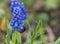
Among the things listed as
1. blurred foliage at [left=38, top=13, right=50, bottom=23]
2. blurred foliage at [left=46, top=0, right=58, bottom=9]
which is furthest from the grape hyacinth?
blurred foliage at [left=46, top=0, right=58, bottom=9]

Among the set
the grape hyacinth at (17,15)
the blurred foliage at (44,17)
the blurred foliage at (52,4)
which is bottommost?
the blurred foliage at (44,17)

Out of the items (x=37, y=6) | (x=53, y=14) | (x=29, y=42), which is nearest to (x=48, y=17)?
(x=53, y=14)

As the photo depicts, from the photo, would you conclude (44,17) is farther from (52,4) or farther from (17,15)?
(17,15)

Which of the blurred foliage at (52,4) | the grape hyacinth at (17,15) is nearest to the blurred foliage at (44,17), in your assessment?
the blurred foliage at (52,4)

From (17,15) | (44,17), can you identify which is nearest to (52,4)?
(44,17)

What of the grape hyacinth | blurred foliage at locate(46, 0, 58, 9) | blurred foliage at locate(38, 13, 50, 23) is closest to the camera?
the grape hyacinth

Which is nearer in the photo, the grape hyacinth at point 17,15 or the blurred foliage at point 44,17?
the grape hyacinth at point 17,15

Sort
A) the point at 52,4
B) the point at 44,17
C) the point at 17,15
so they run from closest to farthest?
the point at 17,15, the point at 44,17, the point at 52,4

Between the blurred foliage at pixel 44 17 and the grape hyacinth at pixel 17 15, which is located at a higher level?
the grape hyacinth at pixel 17 15

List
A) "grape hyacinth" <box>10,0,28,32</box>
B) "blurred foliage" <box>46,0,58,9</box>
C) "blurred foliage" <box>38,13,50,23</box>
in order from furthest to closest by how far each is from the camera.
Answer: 1. "blurred foliage" <box>46,0,58,9</box>
2. "blurred foliage" <box>38,13,50,23</box>
3. "grape hyacinth" <box>10,0,28,32</box>

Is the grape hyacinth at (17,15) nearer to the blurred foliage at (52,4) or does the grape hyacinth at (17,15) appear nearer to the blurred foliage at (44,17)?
the blurred foliage at (44,17)

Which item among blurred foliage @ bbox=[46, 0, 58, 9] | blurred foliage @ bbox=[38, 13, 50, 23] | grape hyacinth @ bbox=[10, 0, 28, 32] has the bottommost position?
blurred foliage @ bbox=[38, 13, 50, 23]

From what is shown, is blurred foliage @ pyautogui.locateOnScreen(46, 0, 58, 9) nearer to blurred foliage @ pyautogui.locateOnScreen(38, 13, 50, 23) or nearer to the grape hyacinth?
blurred foliage @ pyautogui.locateOnScreen(38, 13, 50, 23)
